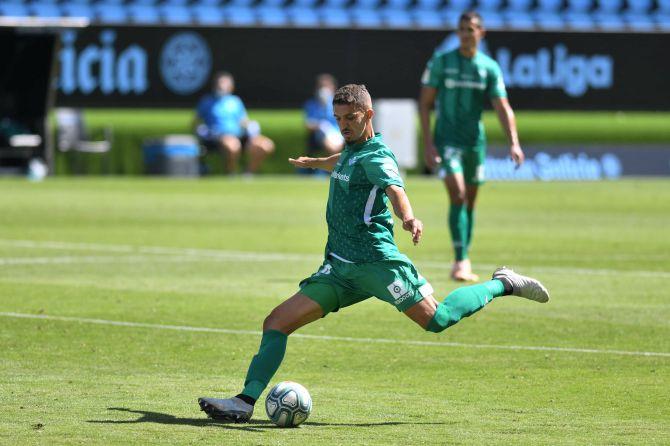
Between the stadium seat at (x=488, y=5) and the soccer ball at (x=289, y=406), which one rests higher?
the stadium seat at (x=488, y=5)

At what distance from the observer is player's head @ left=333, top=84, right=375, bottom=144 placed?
742cm

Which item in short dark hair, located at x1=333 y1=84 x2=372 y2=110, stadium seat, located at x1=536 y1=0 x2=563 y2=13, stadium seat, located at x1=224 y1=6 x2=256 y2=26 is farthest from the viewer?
stadium seat, located at x1=536 y1=0 x2=563 y2=13

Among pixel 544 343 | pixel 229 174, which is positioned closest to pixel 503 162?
pixel 229 174

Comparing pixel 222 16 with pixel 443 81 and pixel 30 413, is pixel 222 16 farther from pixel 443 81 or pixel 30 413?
pixel 30 413

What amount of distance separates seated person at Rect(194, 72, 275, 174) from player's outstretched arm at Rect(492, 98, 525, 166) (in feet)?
53.2

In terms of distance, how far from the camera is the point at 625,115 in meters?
35.1

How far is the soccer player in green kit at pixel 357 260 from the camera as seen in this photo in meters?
A: 7.42

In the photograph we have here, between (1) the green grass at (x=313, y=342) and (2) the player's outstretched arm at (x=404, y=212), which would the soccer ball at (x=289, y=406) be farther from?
(2) the player's outstretched arm at (x=404, y=212)

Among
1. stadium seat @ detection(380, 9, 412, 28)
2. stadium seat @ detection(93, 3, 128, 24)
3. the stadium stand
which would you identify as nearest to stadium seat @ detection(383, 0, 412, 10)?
the stadium stand

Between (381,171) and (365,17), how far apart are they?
28.3 meters

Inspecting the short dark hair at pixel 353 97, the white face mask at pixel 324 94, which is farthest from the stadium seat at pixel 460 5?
the short dark hair at pixel 353 97

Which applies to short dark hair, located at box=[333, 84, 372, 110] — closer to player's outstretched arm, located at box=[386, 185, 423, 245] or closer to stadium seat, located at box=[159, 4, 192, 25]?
player's outstretched arm, located at box=[386, 185, 423, 245]

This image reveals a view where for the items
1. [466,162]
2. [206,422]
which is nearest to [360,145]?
[206,422]

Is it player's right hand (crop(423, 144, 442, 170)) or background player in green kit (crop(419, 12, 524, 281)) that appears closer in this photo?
player's right hand (crop(423, 144, 442, 170))
